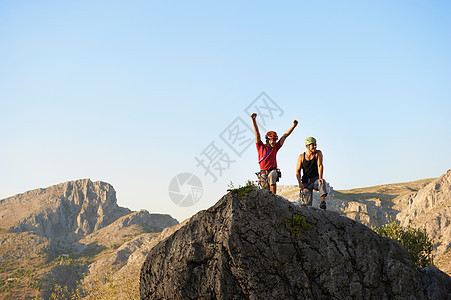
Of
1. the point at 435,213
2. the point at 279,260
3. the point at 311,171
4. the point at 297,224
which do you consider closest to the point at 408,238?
the point at 311,171

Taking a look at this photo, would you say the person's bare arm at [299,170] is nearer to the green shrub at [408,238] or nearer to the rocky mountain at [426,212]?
the rocky mountain at [426,212]

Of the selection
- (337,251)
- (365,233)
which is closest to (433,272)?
(365,233)

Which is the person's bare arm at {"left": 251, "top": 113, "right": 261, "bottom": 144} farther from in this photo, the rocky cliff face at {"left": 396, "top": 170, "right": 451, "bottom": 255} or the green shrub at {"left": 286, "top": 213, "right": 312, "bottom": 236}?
the rocky cliff face at {"left": 396, "top": 170, "right": 451, "bottom": 255}

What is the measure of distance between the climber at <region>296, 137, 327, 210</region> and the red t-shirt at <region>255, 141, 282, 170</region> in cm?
132

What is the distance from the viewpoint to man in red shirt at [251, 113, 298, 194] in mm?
13031

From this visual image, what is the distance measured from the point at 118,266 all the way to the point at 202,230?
152413 millimetres

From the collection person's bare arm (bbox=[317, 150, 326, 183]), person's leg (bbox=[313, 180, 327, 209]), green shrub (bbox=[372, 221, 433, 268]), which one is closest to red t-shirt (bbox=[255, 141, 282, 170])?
person's bare arm (bbox=[317, 150, 326, 183])

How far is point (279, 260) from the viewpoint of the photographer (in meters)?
10.6

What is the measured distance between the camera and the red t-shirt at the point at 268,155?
1323 cm

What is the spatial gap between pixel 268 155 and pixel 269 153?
9 centimetres

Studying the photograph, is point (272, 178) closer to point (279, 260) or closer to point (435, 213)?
point (279, 260)

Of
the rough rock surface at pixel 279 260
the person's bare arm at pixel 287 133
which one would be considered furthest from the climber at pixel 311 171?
the rough rock surface at pixel 279 260

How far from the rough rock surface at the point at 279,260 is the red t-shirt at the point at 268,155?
1.79 m

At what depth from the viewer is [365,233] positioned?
1183cm
